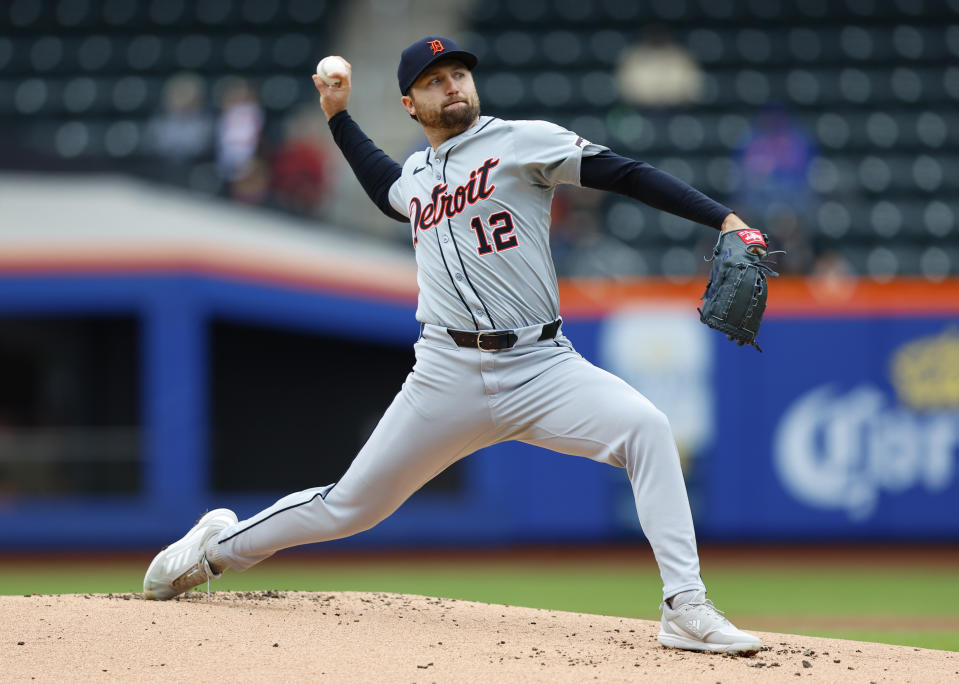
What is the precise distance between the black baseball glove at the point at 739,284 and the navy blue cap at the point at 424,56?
3.10 ft

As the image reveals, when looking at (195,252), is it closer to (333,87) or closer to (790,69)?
(333,87)

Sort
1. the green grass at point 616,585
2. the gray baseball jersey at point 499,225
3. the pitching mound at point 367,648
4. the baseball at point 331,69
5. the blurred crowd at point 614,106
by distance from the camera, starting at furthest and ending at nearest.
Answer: the blurred crowd at point 614,106 < the green grass at point 616,585 < the baseball at point 331,69 < the gray baseball jersey at point 499,225 < the pitching mound at point 367,648

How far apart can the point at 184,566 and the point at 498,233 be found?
59.6 inches

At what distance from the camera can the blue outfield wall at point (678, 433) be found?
383 inches

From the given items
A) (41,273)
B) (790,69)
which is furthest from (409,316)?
(790,69)

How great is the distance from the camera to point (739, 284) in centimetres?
367

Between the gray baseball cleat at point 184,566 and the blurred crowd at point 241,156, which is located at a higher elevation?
the blurred crowd at point 241,156

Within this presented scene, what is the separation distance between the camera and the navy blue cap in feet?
12.6

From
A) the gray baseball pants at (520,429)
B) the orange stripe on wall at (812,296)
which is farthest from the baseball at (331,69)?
the orange stripe on wall at (812,296)

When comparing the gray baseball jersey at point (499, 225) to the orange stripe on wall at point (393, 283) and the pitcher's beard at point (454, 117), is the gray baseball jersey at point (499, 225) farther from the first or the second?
the orange stripe on wall at point (393, 283)

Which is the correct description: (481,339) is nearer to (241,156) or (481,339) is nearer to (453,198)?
(453,198)

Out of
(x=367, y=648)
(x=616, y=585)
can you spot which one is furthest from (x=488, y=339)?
(x=616, y=585)

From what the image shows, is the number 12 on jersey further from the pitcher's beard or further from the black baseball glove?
the black baseball glove

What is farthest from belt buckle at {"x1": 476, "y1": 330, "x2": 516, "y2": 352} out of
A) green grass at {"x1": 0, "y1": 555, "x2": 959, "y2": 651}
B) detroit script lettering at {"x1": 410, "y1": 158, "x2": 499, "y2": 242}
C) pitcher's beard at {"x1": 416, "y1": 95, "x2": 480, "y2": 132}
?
green grass at {"x1": 0, "y1": 555, "x2": 959, "y2": 651}
